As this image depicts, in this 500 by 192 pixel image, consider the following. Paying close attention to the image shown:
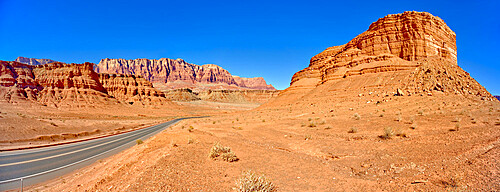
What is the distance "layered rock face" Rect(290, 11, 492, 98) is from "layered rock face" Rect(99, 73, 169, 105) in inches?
2402

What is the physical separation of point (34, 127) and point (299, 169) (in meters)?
29.2

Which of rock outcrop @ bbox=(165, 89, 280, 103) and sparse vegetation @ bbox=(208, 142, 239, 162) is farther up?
rock outcrop @ bbox=(165, 89, 280, 103)

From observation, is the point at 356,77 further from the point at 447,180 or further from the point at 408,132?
the point at 447,180

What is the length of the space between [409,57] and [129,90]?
282 ft

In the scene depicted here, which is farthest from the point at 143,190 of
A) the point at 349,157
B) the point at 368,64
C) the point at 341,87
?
the point at 368,64

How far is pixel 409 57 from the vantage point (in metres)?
36.2

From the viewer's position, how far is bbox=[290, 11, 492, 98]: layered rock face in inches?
1069

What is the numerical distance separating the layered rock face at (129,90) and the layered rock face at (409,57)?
6101 centimetres

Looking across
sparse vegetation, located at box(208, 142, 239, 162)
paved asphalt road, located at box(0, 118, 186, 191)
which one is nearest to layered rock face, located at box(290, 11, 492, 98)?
sparse vegetation, located at box(208, 142, 239, 162)

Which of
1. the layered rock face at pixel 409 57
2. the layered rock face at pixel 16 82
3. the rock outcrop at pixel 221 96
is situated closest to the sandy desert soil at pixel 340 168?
the layered rock face at pixel 409 57

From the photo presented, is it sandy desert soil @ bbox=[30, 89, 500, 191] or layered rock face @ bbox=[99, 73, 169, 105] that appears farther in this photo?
layered rock face @ bbox=[99, 73, 169, 105]

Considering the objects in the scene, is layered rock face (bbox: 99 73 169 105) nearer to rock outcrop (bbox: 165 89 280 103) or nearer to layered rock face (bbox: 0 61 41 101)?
layered rock face (bbox: 0 61 41 101)

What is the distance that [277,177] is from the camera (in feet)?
19.0

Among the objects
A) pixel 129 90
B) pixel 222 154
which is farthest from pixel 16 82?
pixel 222 154
